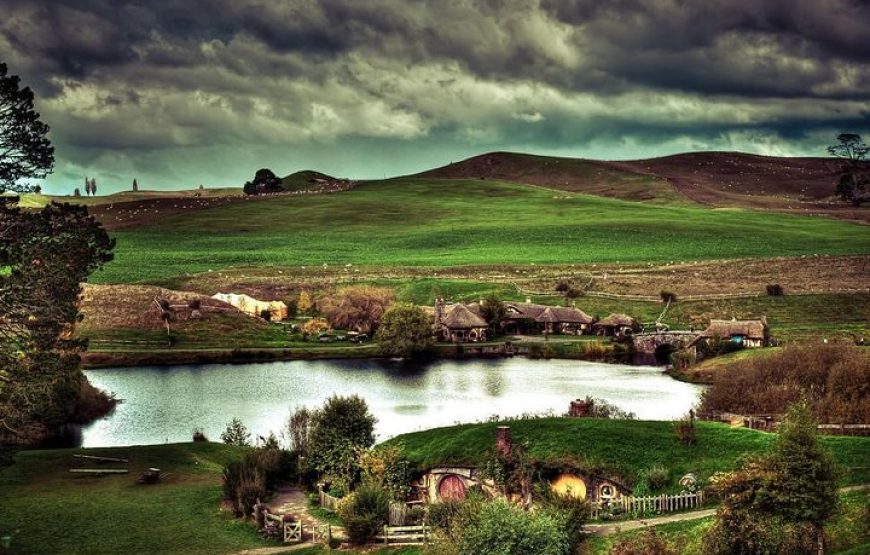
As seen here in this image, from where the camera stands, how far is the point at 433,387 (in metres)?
80.0

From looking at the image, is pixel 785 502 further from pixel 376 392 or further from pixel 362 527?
pixel 376 392

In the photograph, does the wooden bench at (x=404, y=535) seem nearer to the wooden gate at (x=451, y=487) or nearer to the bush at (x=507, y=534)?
the wooden gate at (x=451, y=487)

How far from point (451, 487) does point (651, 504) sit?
8.69 m

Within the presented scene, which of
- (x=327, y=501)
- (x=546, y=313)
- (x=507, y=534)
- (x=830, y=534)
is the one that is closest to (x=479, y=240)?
(x=546, y=313)

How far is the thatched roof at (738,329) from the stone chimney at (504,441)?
5991cm

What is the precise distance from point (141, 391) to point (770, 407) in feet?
158

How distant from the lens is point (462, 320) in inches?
4259

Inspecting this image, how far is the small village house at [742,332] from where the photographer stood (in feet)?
307

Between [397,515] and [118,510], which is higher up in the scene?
[397,515]

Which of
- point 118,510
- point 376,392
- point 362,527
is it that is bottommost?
point 118,510

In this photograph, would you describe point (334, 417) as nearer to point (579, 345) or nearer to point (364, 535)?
point (364, 535)

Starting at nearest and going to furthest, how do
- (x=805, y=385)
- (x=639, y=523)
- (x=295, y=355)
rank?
(x=639, y=523) → (x=805, y=385) → (x=295, y=355)

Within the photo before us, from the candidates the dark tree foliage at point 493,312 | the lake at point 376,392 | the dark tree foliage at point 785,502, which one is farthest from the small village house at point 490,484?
the dark tree foliage at point 493,312

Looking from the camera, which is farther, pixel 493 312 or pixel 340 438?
pixel 493 312
